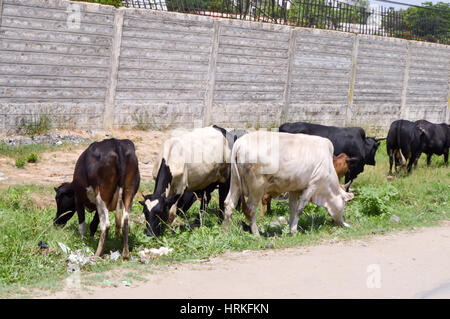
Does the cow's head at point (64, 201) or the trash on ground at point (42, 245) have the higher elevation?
the cow's head at point (64, 201)

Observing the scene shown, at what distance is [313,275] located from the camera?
22.6 feet

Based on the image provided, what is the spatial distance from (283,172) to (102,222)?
8.42 feet

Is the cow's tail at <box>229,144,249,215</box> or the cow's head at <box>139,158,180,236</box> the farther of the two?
the cow's tail at <box>229,144,249,215</box>

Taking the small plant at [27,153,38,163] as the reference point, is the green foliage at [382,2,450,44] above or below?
above

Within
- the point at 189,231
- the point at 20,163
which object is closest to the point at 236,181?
the point at 189,231

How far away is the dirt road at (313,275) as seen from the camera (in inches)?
245

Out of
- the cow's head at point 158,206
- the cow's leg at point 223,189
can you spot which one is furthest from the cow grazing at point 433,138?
the cow's head at point 158,206

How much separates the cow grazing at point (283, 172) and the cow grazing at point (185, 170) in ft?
2.11

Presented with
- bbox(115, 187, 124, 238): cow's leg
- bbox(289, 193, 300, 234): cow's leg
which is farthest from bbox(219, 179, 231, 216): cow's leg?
bbox(115, 187, 124, 238): cow's leg

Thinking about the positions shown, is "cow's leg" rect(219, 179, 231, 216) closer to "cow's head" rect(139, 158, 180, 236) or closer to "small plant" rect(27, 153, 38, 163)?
"cow's head" rect(139, 158, 180, 236)

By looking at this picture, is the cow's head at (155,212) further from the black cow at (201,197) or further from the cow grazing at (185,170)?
the black cow at (201,197)

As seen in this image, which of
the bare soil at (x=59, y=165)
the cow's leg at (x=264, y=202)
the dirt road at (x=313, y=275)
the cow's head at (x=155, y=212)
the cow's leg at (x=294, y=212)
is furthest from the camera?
the bare soil at (x=59, y=165)

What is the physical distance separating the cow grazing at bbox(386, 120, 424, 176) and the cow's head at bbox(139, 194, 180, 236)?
23.2 feet

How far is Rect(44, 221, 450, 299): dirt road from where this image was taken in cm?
623
